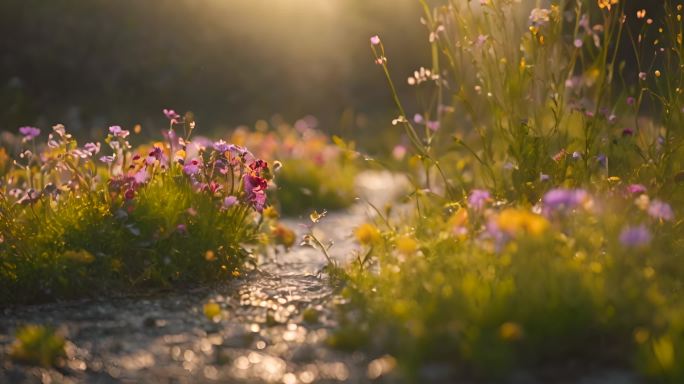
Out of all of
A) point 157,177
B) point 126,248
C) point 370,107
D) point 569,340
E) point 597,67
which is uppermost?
point 370,107

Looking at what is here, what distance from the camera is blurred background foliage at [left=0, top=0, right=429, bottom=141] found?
37.4ft

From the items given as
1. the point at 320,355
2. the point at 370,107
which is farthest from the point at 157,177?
the point at 370,107

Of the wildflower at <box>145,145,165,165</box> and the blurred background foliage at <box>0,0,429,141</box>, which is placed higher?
the blurred background foliage at <box>0,0,429,141</box>

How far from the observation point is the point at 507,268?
10.5ft

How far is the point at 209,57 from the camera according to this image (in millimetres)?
12633

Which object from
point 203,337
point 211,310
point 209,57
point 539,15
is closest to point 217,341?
point 203,337

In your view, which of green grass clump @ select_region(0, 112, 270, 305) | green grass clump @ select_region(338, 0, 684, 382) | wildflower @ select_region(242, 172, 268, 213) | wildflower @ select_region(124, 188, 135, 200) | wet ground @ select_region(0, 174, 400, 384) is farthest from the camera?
wildflower @ select_region(242, 172, 268, 213)

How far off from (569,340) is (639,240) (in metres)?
0.43

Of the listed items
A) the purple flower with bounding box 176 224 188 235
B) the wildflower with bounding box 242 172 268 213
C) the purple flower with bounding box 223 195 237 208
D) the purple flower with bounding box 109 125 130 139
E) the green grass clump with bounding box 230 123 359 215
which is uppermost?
the green grass clump with bounding box 230 123 359 215

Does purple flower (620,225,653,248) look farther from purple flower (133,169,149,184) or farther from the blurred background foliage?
the blurred background foliage

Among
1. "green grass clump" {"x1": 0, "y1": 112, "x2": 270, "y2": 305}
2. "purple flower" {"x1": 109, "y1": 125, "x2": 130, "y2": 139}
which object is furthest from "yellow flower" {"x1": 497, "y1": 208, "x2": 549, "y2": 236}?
"purple flower" {"x1": 109, "y1": 125, "x2": 130, "y2": 139}

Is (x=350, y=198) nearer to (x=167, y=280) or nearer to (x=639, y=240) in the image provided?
(x=167, y=280)

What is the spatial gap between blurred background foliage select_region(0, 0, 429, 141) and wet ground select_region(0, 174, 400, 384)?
692 centimetres

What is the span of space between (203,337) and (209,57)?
10069 millimetres
